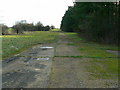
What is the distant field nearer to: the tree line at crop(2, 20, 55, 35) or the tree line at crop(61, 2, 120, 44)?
the tree line at crop(61, 2, 120, 44)

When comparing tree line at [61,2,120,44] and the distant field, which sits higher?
tree line at [61,2,120,44]

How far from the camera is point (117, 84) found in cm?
468

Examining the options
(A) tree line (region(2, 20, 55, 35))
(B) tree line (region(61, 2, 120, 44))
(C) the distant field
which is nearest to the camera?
(C) the distant field

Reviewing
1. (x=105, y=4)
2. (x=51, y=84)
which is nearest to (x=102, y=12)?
(x=105, y=4)

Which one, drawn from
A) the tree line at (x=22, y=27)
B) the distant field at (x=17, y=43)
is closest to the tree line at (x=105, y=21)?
the distant field at (x=17, y=43)

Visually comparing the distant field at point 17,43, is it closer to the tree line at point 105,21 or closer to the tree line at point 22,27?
the tree line at point 105,21

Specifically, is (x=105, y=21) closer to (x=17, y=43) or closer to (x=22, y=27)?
(x=17, y=43)

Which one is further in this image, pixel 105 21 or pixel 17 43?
pixel 105 21

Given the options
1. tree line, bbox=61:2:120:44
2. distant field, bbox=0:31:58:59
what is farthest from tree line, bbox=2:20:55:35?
tree line, bbox=61:2:120:44

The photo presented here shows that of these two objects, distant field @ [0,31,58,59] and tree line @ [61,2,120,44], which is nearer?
distant field @ [0,31,58,59]

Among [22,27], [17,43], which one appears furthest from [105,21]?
[22,27]

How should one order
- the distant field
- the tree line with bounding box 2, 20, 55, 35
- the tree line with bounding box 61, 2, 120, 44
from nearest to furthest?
the distant field → the tree line with bounding box 61, 2, 120, 44 → the tree line with bounding box 2, 20, 55, 35

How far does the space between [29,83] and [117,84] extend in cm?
268

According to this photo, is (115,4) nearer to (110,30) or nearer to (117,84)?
(110,30)
